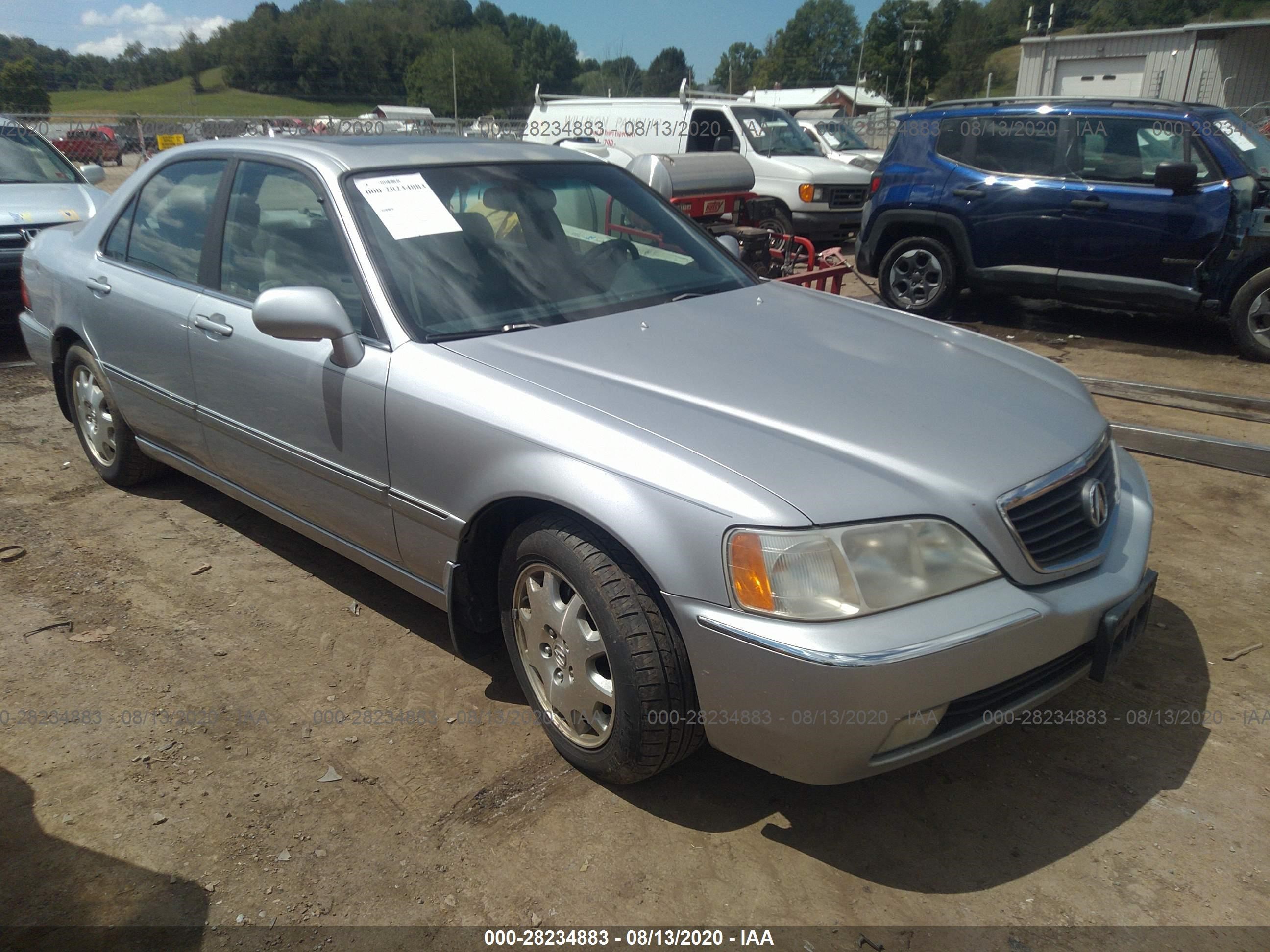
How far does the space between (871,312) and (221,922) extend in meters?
2.87

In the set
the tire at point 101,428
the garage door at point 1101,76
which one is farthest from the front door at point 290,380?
the garage door at point 1101,76

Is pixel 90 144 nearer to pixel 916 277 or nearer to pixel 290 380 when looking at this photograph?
pixel 916 277

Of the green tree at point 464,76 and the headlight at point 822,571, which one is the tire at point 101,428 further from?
the green tree at point 464,76

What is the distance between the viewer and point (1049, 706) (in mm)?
2965

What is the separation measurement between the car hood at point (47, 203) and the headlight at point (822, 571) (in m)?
6.95

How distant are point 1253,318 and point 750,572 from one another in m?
6.54

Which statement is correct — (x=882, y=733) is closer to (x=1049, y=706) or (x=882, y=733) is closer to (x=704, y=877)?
(x=704, y=877)

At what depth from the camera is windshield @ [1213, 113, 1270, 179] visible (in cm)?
690

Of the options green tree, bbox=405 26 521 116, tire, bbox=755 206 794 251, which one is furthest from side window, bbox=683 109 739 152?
green tree, bbox=405 26 521 116

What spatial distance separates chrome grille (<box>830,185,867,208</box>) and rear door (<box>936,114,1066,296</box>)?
13.4 feet

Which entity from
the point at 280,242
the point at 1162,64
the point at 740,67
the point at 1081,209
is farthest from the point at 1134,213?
the point at 740,67

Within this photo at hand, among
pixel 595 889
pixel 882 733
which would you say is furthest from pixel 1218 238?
pixel 595 889

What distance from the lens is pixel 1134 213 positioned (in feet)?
23.3

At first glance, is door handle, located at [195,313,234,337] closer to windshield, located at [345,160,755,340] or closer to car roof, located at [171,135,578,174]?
car roof, located at [171,135,578,174]
